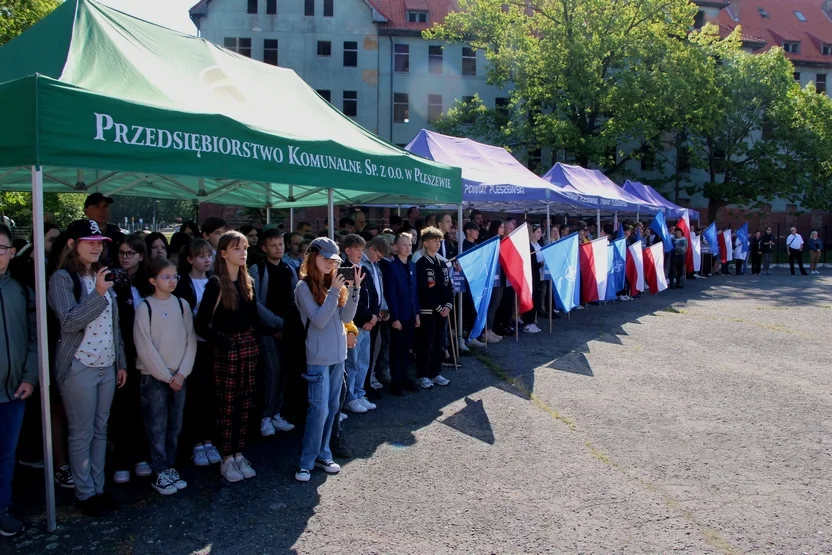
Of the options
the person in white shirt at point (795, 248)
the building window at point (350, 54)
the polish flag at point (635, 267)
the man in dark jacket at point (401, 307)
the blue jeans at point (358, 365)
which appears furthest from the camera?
the building window at point (350, 54)

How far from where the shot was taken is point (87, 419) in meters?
3.90

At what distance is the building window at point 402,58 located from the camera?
137 ft

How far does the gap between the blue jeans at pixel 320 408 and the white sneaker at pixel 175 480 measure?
83 centimetres

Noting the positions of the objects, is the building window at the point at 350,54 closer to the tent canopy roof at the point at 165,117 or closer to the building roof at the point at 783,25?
the building roof at the point at 783,25

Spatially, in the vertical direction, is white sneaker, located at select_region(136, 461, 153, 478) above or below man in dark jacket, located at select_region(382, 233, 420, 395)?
below

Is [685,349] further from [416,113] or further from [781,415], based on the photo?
[416,113]

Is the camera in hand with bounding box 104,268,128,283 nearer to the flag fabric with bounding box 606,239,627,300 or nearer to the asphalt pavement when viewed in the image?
the asphalt pavement

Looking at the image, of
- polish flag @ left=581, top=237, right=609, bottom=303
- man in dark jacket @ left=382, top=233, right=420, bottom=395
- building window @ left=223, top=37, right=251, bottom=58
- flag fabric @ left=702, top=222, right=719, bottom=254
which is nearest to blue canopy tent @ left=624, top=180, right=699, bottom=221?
flag fabric @ left=702, top=222, right=719, bottom=254

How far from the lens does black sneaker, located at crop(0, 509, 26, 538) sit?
3.68 meters

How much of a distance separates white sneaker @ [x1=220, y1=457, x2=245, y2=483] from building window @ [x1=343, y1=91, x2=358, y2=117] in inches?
1514

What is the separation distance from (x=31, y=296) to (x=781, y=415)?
262 inches

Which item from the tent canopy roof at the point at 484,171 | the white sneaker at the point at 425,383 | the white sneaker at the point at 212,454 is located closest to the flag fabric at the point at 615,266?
the tent canopy roof at the point at 484,171

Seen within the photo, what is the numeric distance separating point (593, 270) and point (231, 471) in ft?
29.5

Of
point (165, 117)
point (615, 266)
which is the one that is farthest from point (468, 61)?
point (165, 117)
